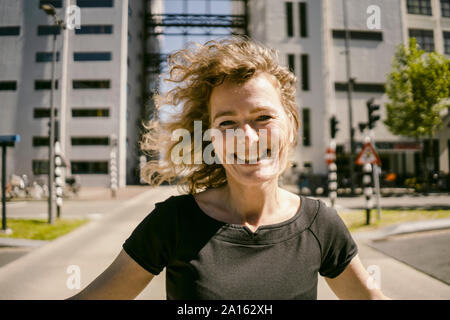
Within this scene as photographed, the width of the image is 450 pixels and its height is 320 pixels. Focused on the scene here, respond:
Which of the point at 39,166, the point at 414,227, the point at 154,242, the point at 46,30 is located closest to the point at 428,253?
the point at 414,227

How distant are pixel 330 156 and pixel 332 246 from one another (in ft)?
3.11

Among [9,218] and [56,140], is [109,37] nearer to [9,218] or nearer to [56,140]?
[56,140]

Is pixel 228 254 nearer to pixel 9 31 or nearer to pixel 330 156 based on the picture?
pixel 330 156

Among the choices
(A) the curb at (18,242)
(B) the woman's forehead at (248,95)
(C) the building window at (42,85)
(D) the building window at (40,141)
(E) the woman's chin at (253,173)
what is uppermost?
(C) the building window at (42,85)

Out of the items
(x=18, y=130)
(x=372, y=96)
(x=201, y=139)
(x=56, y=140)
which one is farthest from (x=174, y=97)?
(x=372, y=96)

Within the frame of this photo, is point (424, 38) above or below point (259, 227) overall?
above

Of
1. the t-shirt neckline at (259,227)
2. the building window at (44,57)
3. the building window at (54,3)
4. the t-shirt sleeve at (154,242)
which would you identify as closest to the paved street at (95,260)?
the t-shirt sleeve at (154,242)

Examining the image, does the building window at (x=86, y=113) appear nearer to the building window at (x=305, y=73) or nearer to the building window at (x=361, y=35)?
the building window at (x=305, y=73)

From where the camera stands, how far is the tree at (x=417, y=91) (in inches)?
51.1

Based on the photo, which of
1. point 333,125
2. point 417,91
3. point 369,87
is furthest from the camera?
point 333,125

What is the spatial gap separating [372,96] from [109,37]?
1.45 metres

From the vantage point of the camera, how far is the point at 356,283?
1.02m

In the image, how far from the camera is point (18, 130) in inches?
46.9

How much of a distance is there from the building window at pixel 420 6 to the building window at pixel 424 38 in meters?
0.09
